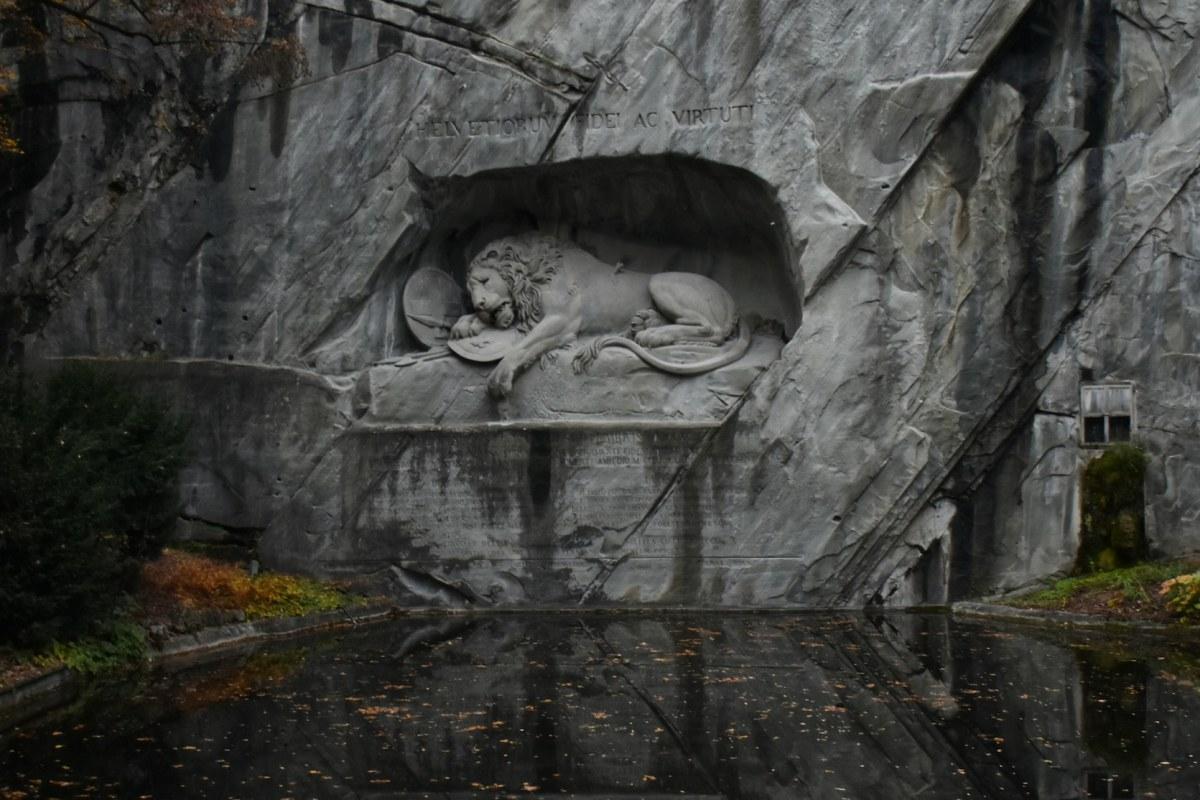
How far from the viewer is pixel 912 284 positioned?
15.2m

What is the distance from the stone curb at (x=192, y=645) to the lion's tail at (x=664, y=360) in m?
3.11

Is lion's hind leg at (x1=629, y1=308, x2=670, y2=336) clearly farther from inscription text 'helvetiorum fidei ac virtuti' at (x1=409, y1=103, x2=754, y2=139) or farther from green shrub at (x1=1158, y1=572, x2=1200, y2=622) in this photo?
green shrub at (x1=1158, y1=572, x2=1200, y2=622)

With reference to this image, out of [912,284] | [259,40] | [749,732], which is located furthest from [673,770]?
[259,40]

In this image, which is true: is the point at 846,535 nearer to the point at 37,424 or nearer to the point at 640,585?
the point at 640,585

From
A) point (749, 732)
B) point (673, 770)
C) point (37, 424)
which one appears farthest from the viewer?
point (37, 424)

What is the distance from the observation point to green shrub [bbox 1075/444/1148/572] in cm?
1489

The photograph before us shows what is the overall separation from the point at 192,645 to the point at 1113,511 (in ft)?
27.5

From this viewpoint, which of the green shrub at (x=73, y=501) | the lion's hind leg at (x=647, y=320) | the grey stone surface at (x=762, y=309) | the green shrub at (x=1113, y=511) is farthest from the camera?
the lion's hind leg at (x=647, y=320)

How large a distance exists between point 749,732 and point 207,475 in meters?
8.35

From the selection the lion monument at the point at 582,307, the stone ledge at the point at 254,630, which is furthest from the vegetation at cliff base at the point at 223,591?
the lion monument at the point at 582,307

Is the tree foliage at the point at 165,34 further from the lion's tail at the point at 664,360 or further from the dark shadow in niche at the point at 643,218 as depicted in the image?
the lion's tail at the point at 664,360

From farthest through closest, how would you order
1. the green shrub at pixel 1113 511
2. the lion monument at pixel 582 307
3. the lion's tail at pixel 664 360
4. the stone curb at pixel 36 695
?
1. the lion monument at pixel 582 307
2. the lion's tail at pixel 664 360
3. the green shrub at pixel 1113 511
4. the stone curb at pixel 36 695

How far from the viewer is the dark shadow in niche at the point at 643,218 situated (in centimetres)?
1587

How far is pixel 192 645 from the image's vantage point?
12.6m
